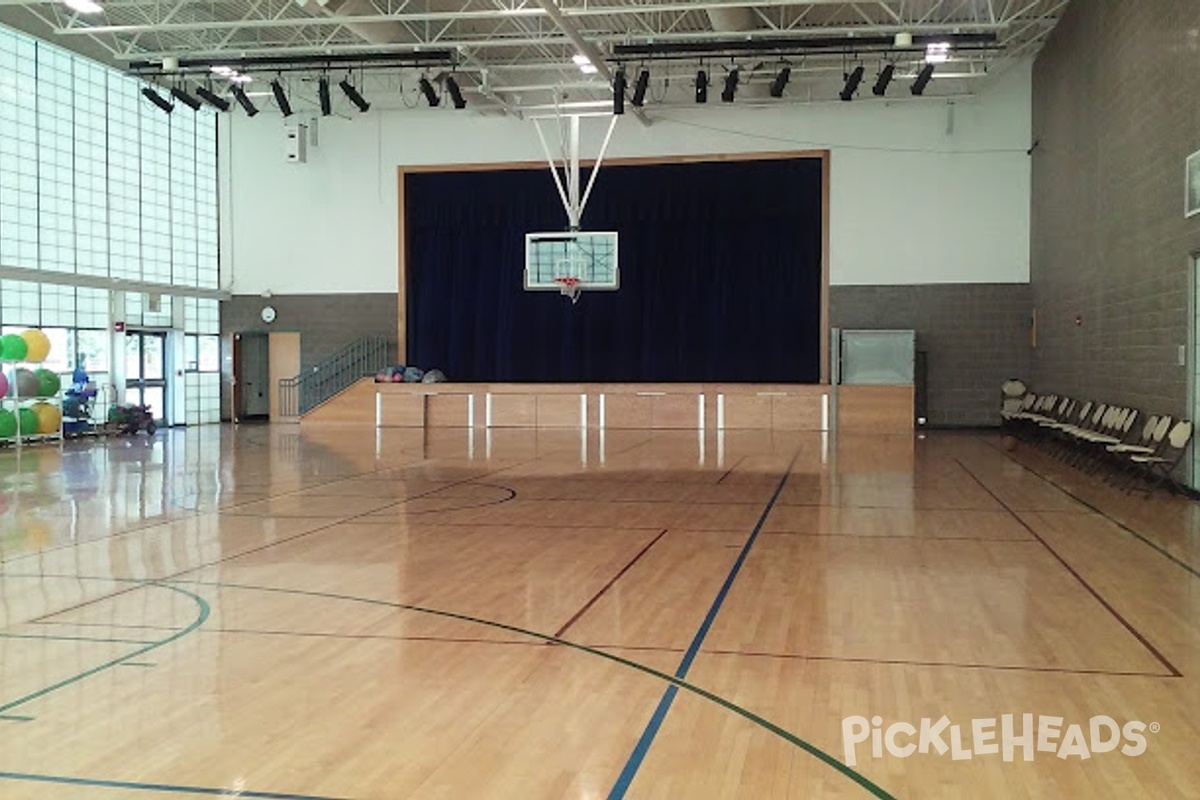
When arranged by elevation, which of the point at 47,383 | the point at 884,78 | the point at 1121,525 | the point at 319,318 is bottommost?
the point at 1121,525

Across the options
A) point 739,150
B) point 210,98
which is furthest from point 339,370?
point 739,150

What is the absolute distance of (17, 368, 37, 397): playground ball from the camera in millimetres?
17422

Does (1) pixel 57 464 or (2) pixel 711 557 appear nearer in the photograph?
(2) pixel 711 557

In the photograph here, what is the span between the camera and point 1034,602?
19.4ft

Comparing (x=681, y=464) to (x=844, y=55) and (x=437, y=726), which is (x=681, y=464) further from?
(x=437, y=726)

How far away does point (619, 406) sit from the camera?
2142cm

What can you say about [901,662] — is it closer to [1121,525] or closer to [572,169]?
[1121,525]

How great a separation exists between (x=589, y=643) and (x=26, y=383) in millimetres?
15595

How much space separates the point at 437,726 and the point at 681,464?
10572mm

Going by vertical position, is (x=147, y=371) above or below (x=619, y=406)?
above

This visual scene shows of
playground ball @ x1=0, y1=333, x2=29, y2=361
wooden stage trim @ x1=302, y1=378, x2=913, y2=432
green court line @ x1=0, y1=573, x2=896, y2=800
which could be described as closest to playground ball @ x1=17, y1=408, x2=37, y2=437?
playground ball @ x1=0, y1=333, x2=29, y2=361

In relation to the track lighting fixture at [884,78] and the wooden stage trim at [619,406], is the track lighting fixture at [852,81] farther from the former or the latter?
the wooden stage trim at [619,406]

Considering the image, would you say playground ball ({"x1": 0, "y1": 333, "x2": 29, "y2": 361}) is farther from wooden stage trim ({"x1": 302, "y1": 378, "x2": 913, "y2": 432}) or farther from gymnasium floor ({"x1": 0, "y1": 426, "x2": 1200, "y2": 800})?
gymnasium floor ({"x1": 0, "y1": 426, "x2": 1200, "y2": 800})

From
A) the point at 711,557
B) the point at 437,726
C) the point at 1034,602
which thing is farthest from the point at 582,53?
the point at 437,726
